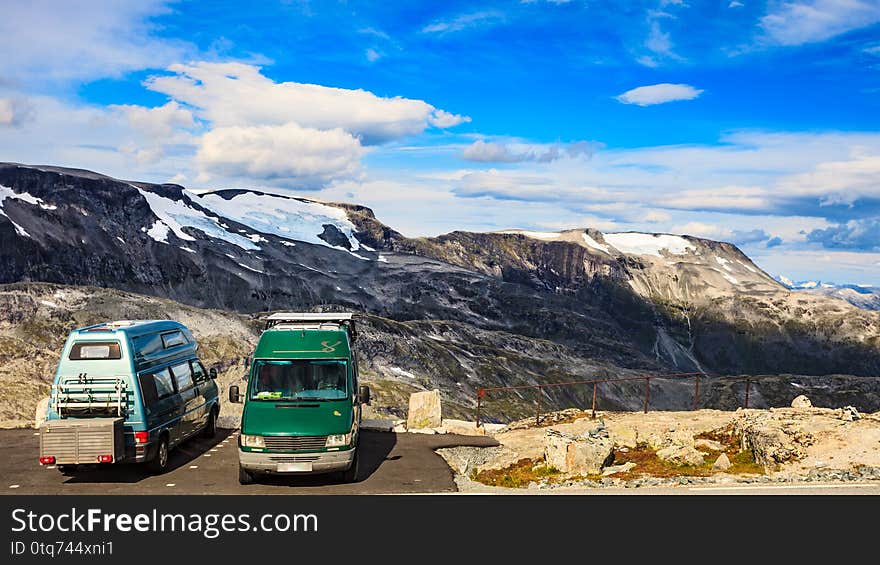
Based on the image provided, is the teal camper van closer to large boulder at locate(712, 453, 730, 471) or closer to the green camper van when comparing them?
the green camper van

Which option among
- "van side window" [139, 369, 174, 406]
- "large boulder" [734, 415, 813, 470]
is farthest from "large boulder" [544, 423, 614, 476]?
"van side window" [139, 369, 174, 406]

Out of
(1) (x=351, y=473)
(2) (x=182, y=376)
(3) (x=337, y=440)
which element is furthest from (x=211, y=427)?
(3) (x=337, y=440)

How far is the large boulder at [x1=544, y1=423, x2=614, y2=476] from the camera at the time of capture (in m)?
19.0

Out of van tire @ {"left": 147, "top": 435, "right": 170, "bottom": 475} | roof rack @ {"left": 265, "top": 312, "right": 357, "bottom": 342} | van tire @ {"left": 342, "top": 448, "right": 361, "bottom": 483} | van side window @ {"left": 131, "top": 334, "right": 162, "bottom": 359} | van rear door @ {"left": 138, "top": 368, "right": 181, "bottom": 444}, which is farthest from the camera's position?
roof rack @ {"left": 265, "top": 312, "right": 357, "bottom": 342}

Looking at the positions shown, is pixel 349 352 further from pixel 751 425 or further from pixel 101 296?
pixel 101 296

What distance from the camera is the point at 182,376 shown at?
20.4 meters

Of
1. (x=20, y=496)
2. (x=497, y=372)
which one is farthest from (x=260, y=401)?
(x=497, y=372)

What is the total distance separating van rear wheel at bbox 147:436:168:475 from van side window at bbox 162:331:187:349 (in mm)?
2816

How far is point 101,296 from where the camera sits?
110938mm

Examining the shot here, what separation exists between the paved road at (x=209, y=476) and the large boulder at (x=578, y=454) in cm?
294

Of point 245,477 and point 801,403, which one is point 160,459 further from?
point 801,403

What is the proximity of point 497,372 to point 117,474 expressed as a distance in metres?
149

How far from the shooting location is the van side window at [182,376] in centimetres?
1988

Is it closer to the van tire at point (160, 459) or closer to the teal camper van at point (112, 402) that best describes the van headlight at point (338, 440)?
the teal camper van at point (112, 402)
